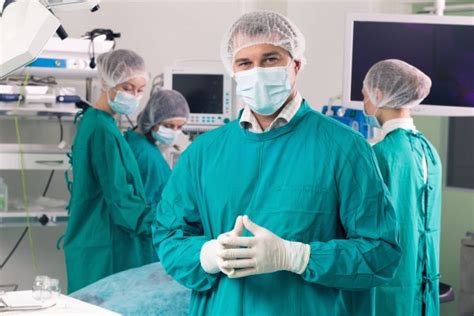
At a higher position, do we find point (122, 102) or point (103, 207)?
point (122, 102)

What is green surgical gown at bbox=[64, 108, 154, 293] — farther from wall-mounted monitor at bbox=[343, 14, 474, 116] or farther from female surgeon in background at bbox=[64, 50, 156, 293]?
wall-mounted monitor at bbox=[343, 14, 474, 116]

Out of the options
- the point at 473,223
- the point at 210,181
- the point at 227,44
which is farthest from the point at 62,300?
the point at 473,223

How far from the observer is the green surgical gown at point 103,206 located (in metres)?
3.24

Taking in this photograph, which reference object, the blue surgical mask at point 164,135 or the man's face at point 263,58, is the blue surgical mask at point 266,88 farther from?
the blue surgical mask at point 164,135

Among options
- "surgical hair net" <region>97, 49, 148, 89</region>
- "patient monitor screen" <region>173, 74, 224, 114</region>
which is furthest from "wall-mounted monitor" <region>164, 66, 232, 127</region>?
"surgical hair net" <region>97, 49, 148, 89</region>

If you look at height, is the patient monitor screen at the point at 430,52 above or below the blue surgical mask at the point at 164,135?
above

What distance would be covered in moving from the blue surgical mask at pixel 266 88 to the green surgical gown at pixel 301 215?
6 centimetres

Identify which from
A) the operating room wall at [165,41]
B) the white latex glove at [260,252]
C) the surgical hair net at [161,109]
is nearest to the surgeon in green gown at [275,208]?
the white latex glove at [260,252]

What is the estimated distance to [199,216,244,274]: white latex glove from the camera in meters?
1.76

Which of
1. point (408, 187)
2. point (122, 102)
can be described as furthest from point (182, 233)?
point (122, 102)

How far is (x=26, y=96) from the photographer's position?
3787mm

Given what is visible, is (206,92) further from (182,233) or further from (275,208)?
(275,208)

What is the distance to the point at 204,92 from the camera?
14.6 ft

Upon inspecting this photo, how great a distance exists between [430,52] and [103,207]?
1.65 meters
